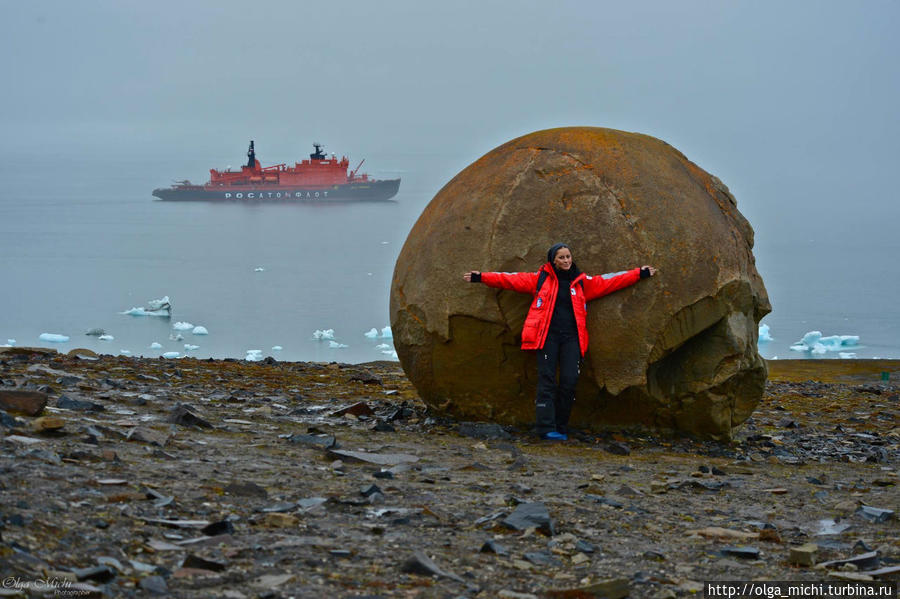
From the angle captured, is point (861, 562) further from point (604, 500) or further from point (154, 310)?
point (154, 310)

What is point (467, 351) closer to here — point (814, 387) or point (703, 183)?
point (703, 183)

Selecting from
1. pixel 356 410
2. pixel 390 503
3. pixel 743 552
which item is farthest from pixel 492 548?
pixel 356 410

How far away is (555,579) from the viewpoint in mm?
5254

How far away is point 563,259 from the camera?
931 cm

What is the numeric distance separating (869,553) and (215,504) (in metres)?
3.97

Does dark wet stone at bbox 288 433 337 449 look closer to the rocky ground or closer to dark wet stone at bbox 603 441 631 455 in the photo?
the rocky ground

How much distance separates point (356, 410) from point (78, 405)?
3.08 m

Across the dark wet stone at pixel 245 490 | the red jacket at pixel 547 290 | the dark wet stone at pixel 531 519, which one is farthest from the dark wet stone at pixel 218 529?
the red jacket at pixel 547 290

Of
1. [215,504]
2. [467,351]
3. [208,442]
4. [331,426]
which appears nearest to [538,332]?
[467,351]

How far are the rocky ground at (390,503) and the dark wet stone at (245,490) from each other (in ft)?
0.09

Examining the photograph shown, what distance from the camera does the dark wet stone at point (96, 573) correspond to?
4.53 metres

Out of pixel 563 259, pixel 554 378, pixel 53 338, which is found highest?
pixel 563 259

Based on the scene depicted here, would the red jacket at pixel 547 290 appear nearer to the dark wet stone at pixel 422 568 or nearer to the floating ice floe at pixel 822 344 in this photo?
the dark wet stone at pixel 422 568

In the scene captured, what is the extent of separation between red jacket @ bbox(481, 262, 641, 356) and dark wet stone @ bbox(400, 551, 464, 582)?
14.9 feet
